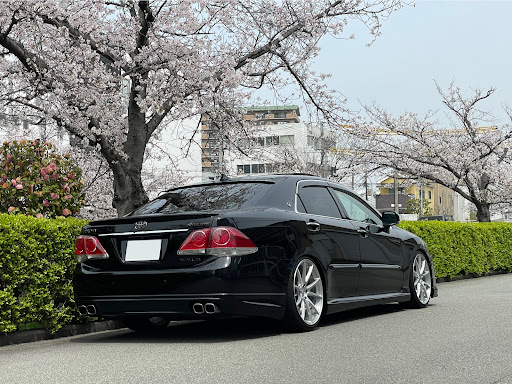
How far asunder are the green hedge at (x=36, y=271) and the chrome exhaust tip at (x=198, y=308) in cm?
171

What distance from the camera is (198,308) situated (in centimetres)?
648

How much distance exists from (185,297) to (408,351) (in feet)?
6.23

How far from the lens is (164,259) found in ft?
21.7

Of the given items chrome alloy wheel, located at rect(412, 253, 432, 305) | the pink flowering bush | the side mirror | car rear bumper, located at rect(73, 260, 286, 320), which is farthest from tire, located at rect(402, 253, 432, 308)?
the pink flowering bush

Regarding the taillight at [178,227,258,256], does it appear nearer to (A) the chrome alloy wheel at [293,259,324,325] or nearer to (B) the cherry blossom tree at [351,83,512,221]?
(A) the chrome alloy wheel at [293,259,324,325]

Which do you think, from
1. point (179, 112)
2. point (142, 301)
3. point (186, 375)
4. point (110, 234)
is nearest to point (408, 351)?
point (186, 375)

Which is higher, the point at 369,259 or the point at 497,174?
the point at 497,174

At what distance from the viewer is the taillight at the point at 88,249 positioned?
275 inches

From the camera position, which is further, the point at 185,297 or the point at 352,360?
the point at 185,297

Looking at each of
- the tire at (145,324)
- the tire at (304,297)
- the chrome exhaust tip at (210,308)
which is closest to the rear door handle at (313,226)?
the tire at (304,297)

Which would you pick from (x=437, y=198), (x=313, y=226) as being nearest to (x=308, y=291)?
(x=313, y=226)

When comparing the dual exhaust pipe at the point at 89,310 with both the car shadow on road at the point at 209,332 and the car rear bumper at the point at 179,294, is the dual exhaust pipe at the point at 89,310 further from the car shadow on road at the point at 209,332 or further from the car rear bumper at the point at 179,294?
the car shadow on road at the point at 209,332

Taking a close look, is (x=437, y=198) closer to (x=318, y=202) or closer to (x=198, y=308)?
(x=318, y=202)

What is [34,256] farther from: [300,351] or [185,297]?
[300,351]
